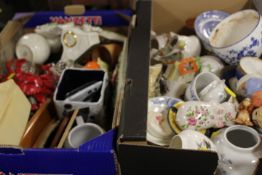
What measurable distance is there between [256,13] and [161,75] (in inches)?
11.9

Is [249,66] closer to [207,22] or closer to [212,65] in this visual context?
[212,65]

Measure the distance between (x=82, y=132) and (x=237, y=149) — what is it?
15.5 inches

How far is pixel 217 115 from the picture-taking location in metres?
0.72

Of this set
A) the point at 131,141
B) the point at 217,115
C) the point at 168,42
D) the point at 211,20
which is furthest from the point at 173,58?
the point at 131,141

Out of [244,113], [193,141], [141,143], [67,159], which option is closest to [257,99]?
[244,113]

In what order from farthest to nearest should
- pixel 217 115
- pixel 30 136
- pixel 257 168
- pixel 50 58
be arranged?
pixel 50 58, pixel 30 136, pixel 217 115, pixel 257 168

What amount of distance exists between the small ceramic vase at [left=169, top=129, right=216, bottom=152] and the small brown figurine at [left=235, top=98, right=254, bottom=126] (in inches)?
3.5

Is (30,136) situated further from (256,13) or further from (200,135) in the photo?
(256,13)

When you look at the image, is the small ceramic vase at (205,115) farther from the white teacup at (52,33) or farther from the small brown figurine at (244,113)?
the white teacup at (52,33)

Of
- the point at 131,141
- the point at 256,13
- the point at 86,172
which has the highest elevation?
the point at 256,13

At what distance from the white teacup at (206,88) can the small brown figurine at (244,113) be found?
0.05m

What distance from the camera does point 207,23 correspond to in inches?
39.5

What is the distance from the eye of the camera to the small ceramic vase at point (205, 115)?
722mm

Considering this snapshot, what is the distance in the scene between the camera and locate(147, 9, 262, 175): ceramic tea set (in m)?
0.68
